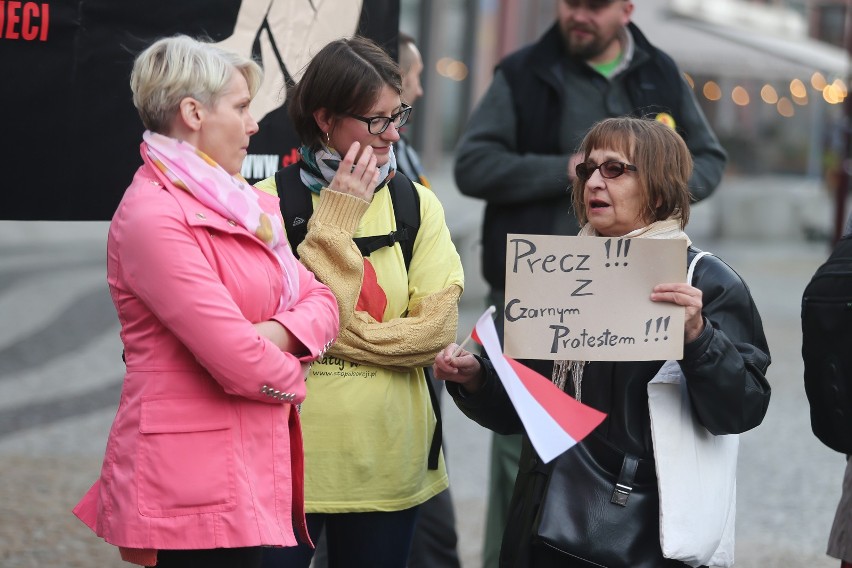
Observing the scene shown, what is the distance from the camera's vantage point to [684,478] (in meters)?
2.79

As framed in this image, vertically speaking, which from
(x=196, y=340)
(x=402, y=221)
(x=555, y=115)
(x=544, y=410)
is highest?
(x=555, y=115)

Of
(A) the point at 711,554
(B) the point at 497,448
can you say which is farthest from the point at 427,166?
(A) the point at 711,554

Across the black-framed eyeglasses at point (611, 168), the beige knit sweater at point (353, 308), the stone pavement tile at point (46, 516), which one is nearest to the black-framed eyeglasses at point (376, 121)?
the beige knit sweater at point (353, 308)

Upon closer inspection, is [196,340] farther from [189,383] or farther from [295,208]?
[295,208]

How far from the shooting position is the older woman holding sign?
9.18 ft

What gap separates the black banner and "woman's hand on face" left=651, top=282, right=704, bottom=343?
159cm

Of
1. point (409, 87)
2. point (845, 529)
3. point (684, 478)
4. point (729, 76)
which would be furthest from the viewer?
point (729, 76)

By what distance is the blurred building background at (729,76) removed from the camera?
1938cm

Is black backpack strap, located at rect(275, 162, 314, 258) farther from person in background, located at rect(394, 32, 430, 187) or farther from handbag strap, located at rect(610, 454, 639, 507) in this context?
person in background, located at rect(394, 32, 430, 187)

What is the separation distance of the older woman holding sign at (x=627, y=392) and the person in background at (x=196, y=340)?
1.59 feet

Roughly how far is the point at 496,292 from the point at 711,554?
76.0 inches

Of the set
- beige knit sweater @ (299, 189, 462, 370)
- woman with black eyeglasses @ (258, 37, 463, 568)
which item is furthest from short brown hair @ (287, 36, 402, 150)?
beige knit sweater @ (299, 189, 462, 370)

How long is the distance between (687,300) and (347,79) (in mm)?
979

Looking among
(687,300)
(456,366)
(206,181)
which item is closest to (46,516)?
(456,366)
